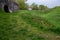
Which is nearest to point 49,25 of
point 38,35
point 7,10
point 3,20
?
point 38,35

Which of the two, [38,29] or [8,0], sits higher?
[8,0]

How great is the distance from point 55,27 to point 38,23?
3114 millimetres

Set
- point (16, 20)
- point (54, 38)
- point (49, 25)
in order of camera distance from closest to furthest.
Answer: point (54, 38), point (49, 25), point (16, 20)

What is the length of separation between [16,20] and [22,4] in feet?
60.4

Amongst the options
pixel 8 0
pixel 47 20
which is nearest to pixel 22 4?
pixel 8 0

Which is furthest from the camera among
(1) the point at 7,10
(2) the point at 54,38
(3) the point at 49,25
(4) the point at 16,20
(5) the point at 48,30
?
(1) the point at 7,10

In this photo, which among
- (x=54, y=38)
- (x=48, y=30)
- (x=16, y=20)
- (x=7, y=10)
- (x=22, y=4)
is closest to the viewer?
(x=54, y=38)

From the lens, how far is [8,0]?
111 feet

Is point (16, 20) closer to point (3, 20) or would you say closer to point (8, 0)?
point (3, 20)

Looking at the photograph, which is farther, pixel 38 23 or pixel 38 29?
pixel 38 23

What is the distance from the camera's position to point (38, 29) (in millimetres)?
23469

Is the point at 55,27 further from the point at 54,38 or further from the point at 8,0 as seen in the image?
the point at 8,0

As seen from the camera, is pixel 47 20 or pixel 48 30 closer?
pixel 48 30

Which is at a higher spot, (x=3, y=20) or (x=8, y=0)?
(x=8, y=0)
